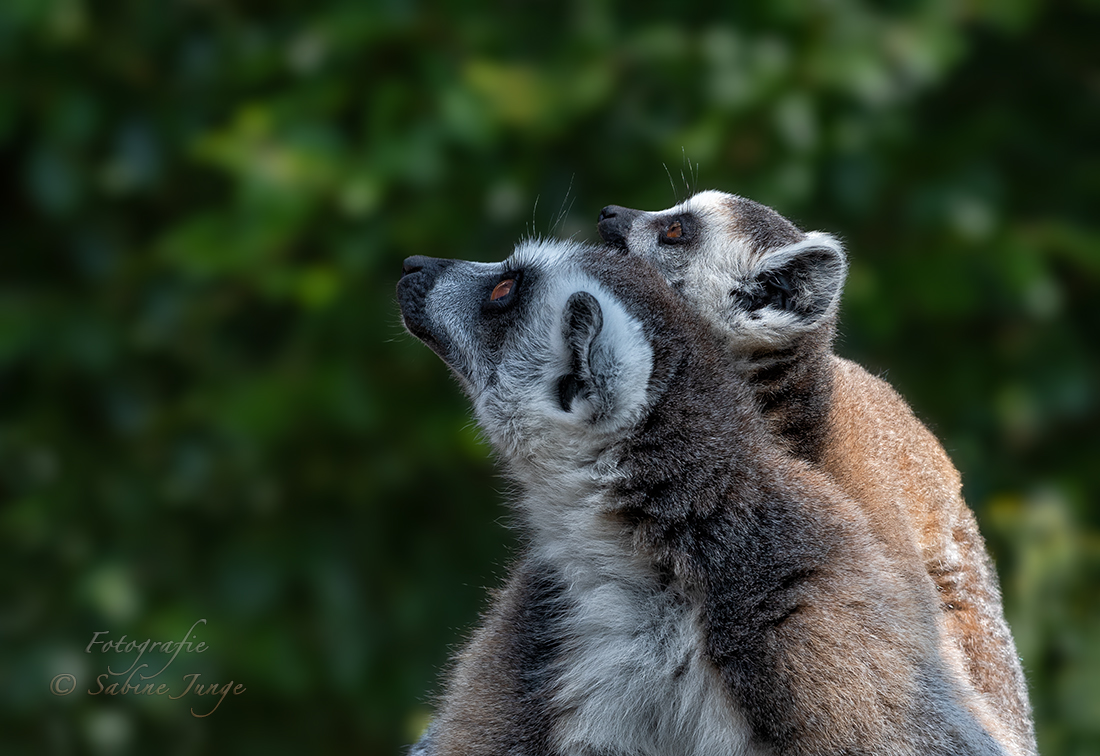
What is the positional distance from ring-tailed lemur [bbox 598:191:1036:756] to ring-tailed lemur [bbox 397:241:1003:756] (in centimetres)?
28

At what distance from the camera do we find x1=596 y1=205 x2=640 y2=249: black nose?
246 cm

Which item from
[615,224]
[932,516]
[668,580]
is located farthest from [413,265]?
[932,516]

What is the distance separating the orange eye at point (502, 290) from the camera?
2.00 metres

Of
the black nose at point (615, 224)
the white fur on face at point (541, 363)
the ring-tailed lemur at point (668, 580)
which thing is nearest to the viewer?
the ring-tailed lemur at point (668, 580)

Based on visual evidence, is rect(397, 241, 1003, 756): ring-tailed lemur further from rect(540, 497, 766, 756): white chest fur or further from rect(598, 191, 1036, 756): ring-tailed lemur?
rect(598, 191, 1036, 756): ring-tailed lemur

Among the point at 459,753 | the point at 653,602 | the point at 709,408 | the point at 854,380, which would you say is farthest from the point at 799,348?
the point at 459,753

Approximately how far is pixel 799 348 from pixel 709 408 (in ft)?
2.06

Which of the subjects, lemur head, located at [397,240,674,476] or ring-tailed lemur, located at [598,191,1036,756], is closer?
lemur head, located at [397,240,674,476]

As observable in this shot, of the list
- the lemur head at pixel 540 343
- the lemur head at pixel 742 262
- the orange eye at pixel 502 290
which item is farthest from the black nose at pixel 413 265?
the lemur head at pixel 742 262

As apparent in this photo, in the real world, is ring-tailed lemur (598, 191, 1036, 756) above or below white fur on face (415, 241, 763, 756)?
above

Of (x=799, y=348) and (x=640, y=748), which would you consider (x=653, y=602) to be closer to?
(x=640, y=748)

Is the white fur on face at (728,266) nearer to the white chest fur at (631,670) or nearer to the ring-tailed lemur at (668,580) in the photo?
the ring-tailed lemur at (668,580)

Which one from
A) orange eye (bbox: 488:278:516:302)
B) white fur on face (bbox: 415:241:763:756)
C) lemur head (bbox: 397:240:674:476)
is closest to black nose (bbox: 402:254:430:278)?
lemur head (bbox: 397:240:674:476)

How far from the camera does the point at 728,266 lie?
2395 mm
